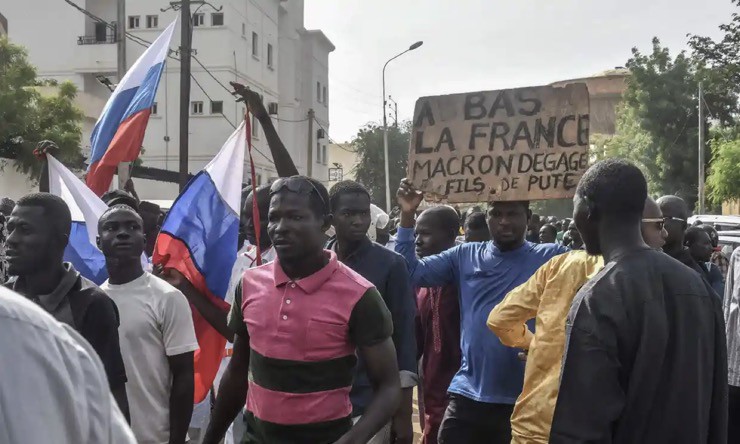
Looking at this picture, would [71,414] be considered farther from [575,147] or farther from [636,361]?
[575,147]

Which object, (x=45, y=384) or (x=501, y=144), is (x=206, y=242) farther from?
(x=45, y=384)

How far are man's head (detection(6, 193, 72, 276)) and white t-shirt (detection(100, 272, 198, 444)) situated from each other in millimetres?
558

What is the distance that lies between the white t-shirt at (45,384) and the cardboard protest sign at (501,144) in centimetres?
384

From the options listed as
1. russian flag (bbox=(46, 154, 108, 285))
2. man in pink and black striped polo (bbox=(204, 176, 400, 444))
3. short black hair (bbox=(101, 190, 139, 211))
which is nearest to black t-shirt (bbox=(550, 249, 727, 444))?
man in pink and black striped polo (bbox=(204, 176, 400, 444))

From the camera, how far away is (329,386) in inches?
128

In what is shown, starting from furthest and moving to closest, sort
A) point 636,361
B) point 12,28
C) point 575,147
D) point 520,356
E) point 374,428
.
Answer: point 12,28 < point 575,147 < point 520,356 < point 374,428 < point 636,361

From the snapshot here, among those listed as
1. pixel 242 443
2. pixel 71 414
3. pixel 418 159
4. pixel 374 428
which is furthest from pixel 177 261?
pixel 71 414

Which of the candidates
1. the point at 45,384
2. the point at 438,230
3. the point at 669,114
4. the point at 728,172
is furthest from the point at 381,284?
the point at 669,114

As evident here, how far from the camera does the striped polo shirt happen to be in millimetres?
3223

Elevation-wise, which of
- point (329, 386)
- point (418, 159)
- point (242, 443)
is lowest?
point (242, 443)

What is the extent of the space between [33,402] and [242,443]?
2325 millimetres

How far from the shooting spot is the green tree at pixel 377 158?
51156 millimetres

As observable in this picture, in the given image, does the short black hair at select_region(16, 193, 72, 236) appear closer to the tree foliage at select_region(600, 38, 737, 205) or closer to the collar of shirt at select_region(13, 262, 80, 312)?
the collar of shirt at select_region(13, 262, 80, 312)

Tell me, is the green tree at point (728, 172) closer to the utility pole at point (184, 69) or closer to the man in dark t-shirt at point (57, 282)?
the utility pole at point (184, 69)
